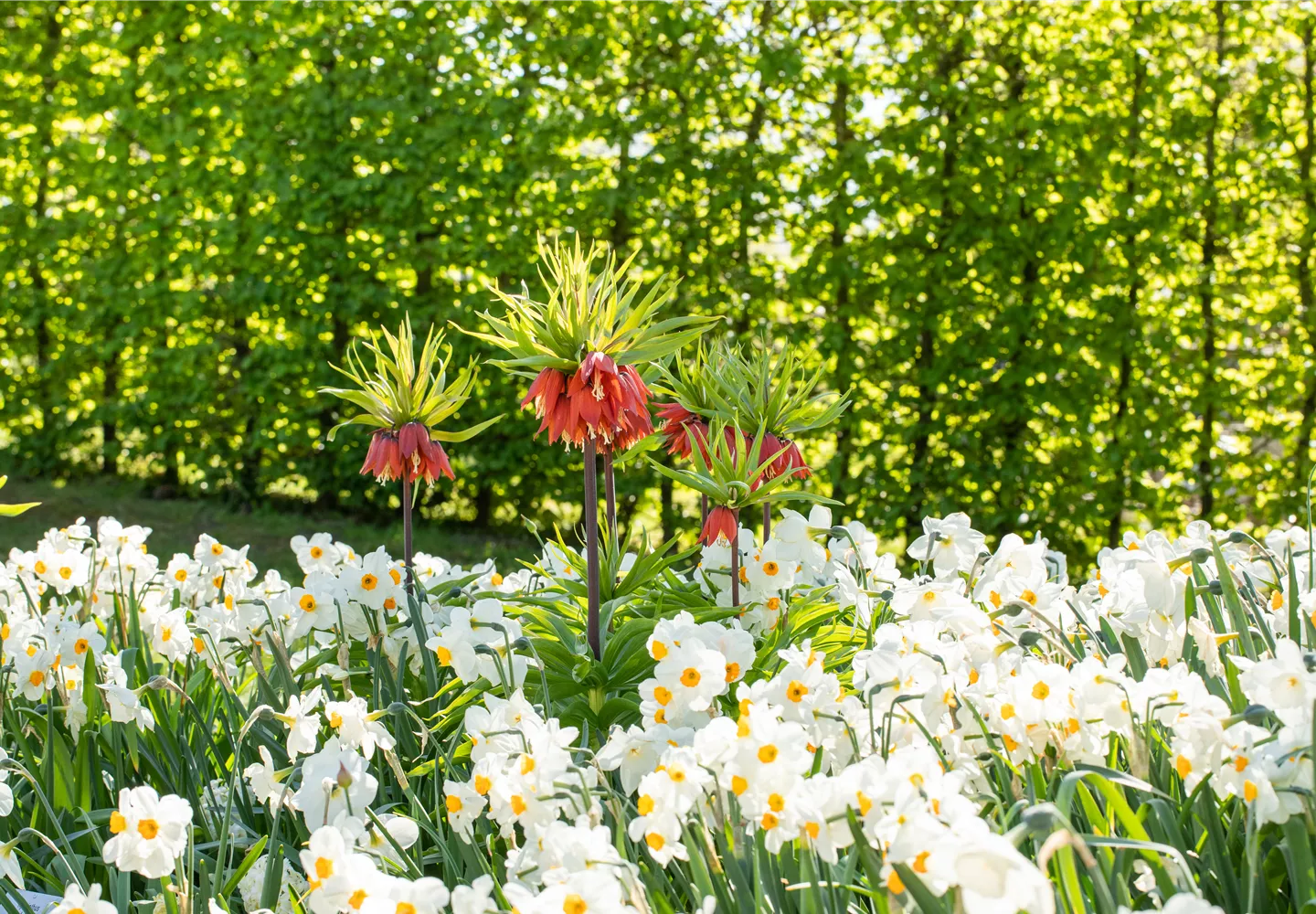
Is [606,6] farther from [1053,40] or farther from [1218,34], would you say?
[1218,34]

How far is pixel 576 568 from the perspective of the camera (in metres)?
2.40

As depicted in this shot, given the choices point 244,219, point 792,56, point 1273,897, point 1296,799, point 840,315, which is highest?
point 792,56

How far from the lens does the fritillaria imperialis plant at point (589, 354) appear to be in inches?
80.2

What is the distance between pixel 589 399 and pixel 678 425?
2.05ft

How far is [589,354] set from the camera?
2021mm

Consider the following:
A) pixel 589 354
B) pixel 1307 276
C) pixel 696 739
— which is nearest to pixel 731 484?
pixel 589 354

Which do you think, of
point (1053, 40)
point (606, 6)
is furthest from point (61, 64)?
point (1053, 40)

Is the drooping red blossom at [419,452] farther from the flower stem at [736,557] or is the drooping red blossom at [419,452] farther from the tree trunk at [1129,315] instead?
the tree trunk at [1129,315]

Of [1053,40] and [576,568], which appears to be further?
[1053,40]

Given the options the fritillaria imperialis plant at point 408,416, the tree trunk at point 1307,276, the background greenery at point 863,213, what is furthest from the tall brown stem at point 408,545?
the tree trunk at point 1307,276

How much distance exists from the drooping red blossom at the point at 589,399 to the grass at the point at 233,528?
150 inches

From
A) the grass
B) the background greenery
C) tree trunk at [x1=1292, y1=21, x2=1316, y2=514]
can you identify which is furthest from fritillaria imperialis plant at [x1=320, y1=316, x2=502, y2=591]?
tree trunk at [x1=1292, y1=21, x2=1316, y2=514]

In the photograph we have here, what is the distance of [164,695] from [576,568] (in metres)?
0.87

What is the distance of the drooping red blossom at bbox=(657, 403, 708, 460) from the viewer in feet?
8.49
